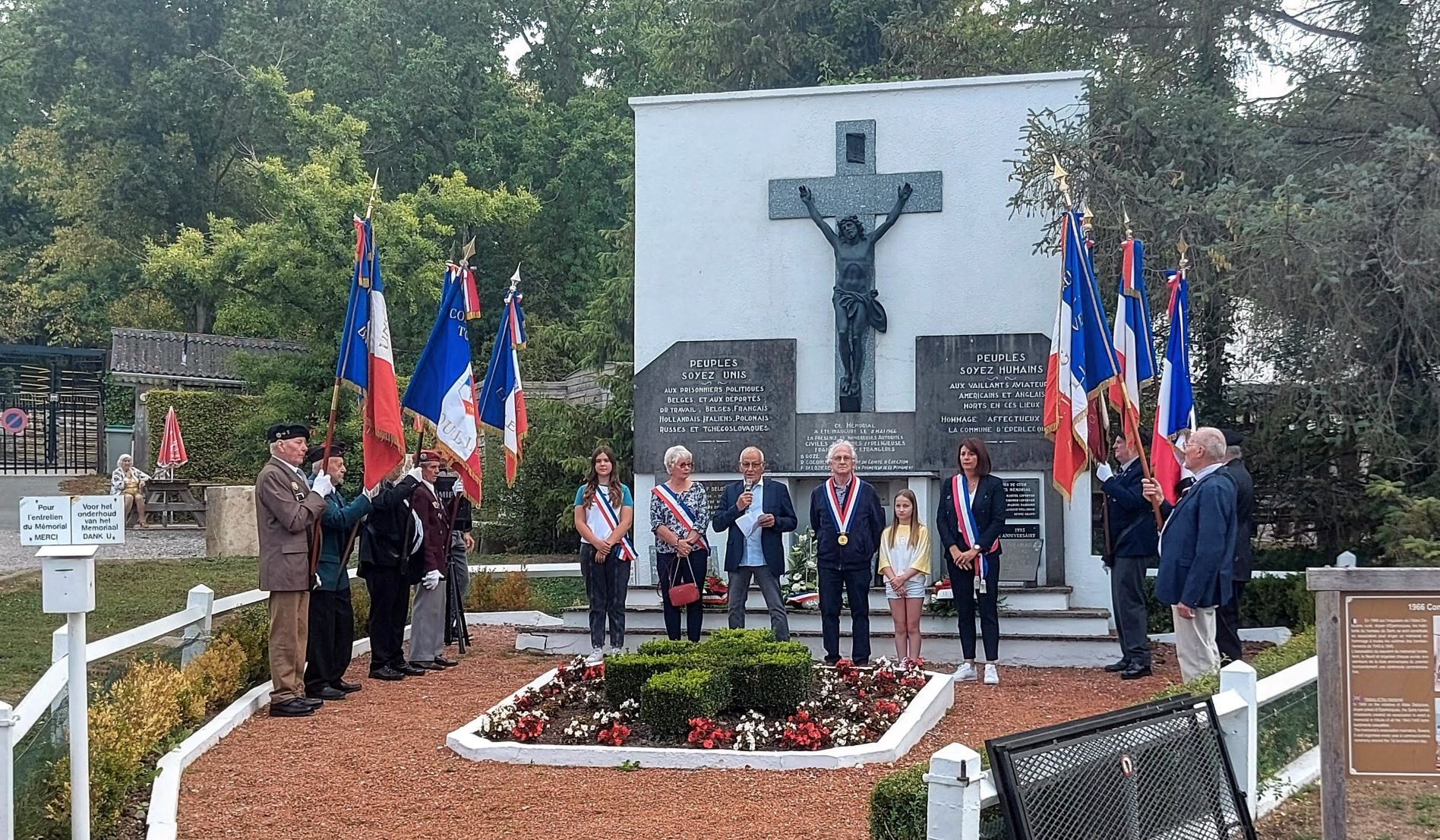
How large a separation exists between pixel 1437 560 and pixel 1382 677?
16.3ft

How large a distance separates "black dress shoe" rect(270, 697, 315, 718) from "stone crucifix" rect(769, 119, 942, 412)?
19.1 ft

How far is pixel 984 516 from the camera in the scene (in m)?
10.5

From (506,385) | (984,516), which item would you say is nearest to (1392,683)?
(984,516)

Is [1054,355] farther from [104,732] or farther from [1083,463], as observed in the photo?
[104,732]

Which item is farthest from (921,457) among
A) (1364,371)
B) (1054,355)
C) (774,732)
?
(774,732)

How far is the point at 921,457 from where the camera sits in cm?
1307

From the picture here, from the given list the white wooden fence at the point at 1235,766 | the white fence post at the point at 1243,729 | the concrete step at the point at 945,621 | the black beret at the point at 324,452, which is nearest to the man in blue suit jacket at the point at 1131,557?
the concrete step at the point at 945,621

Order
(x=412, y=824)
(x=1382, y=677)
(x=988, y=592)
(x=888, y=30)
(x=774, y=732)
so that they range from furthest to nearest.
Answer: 1. (x=888, y=30)
2. (x=988, y=592)
3. (x=774, y=732)
4. (x=412, y=824)
5. (x=1382, y=677)

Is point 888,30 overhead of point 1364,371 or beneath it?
overhead

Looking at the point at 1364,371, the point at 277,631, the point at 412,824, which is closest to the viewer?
the point at 412,824

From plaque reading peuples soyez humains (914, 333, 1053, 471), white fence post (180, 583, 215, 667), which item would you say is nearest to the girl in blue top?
white fence post (180, 583, 215, 667)

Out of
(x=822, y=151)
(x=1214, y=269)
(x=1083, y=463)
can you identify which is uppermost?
(x=822, y=151)

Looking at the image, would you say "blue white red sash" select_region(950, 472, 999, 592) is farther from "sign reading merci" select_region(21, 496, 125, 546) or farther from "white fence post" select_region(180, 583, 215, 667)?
"sign reading merci" select_region(21, 496, 125, 546)

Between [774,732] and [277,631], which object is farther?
[277,631]
